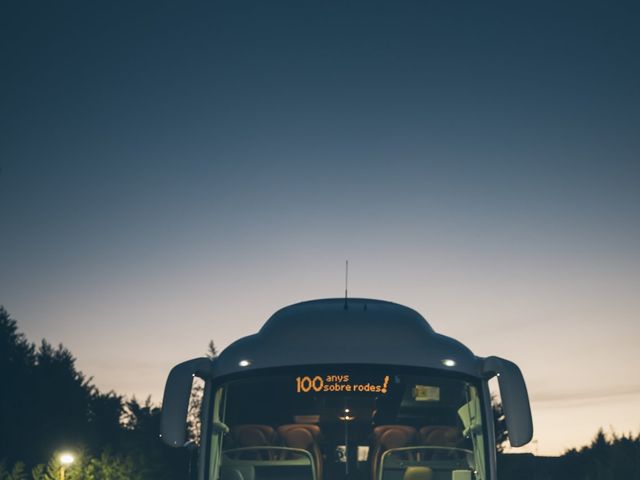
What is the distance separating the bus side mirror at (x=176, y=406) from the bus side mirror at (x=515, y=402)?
2.76 m

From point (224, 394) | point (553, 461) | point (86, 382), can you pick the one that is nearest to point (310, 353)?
point (224, 394)

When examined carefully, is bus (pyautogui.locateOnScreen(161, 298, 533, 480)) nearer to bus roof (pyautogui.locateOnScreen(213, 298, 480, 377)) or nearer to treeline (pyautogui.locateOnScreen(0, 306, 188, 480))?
bus roof (pyautogui.locateOnScreen(213, 298, 480, 377))

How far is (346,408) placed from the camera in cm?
877

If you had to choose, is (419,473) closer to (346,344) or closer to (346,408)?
(346,408)

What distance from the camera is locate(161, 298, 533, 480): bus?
8656mm

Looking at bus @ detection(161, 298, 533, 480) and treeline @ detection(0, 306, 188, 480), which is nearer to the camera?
bus @ detection(161, 298, 533, 480)

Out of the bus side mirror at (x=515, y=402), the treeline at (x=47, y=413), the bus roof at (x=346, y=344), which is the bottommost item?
the bus side mirror at (x=515, y=402)

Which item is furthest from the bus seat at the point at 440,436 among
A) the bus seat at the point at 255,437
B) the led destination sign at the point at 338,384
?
the bus seat at the point at 255,437

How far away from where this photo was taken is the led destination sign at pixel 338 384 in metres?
8.88

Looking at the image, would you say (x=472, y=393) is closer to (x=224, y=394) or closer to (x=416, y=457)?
(x=416, y=457)

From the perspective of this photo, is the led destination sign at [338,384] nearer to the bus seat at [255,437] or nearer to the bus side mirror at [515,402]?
the bus seat at [255,437]

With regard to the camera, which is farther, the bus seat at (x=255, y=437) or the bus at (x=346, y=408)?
the bus seat at (x=255, y=437)

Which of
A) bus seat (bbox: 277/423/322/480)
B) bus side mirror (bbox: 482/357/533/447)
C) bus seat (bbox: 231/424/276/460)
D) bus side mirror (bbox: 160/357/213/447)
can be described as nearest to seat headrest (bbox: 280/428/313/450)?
bus seat (bbox: 277/423/322/480)

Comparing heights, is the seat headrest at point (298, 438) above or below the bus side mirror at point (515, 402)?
below
